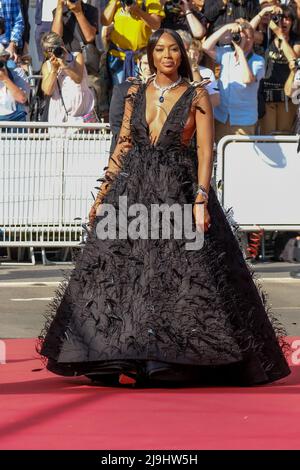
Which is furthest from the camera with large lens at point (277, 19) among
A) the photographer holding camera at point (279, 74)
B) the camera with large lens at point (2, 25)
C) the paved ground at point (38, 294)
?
the camera with large lens at point (2, 25)

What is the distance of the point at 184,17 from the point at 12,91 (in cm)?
221

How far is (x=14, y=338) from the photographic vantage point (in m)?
8.73

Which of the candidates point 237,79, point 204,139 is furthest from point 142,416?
point 237,79

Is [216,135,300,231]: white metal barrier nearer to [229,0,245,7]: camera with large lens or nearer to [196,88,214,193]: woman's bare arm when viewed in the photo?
[229,0,245,7]: camera with large lens

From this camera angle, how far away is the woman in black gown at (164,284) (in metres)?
6.61

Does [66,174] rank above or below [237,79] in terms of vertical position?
below

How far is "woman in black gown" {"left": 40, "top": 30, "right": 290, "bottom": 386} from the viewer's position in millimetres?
6609

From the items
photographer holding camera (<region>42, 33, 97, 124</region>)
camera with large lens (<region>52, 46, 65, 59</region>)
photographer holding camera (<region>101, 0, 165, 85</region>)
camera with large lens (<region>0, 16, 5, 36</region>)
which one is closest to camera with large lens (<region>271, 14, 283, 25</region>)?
photographer holding camera (<region>101, 0, 165, 85</region>)

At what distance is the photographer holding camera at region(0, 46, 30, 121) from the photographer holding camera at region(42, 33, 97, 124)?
0.28 meters

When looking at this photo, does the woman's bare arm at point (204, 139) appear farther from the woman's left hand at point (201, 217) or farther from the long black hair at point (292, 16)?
the long black hair at point (292, 16)

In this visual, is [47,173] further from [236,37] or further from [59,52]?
[236,37]

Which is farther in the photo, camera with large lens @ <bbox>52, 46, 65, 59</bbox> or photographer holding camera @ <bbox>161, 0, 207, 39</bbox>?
photographer holding camera @ <bbox>161, 0, 207, 39</bbox>

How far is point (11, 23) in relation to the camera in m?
13.6

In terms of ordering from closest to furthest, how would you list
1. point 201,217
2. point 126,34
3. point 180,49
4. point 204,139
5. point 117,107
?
1. point 201,217
2. point 204,139
3. point 180,49
4. point 117,107
5. point 126,34
